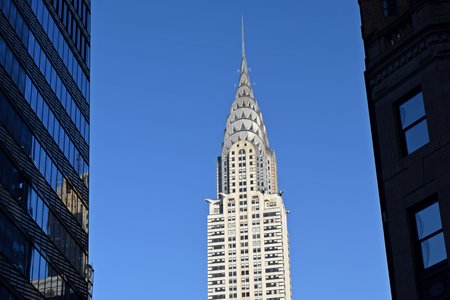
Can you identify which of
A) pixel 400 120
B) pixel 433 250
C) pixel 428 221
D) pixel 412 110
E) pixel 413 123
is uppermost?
pixel 412 110

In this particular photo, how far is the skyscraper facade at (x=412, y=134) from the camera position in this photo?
97.7ft

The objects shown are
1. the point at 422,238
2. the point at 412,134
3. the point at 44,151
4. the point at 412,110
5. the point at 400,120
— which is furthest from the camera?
the point at 44,151

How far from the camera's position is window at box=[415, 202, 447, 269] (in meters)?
29.4

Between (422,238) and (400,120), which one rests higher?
(400,120)

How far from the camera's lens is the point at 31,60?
59.1 meters

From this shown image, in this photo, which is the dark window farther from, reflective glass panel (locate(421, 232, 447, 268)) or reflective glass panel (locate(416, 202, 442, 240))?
reflective glass panel (locate(421, 232, 447, 268))

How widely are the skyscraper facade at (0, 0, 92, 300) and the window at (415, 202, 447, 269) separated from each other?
26470mm

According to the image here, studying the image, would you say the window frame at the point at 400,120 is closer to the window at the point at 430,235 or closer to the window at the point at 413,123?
the window at the point at 413,123

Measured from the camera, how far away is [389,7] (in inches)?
1430

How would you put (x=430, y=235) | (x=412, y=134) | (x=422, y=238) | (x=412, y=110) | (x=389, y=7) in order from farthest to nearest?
(x=389, y=7), (x=412, y=110), (x=412, y=134), (x=422, y=238), (x=430, y=235)

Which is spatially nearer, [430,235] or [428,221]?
[430,235]

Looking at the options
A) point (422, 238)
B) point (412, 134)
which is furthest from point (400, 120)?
point (422, 238)

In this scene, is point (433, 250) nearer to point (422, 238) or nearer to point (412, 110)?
point (422, 238)

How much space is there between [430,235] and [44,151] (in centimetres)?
3554
